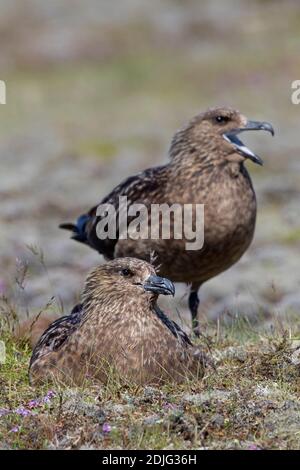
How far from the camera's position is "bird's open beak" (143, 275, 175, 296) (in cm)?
585

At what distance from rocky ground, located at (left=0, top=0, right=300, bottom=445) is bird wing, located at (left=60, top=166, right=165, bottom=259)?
0.64 m

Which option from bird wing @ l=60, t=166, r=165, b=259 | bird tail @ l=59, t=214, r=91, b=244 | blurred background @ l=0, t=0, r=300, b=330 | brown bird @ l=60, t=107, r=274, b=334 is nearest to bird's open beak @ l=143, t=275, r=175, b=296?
blurred background @ l=0, t=0, r=300, b=330

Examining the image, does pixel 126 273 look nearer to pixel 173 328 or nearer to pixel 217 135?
pixel 173 328

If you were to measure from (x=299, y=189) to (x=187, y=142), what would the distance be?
237 inches

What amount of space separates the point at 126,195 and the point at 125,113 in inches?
462

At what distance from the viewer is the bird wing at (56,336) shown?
19.7ft

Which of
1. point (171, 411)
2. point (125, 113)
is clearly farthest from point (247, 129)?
point (125, 113)

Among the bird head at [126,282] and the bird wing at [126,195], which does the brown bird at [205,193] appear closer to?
the bird wing at [126,195]

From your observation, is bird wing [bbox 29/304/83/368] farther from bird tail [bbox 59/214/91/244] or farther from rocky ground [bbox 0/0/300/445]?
bird tail [bbox 59/214/91/244]

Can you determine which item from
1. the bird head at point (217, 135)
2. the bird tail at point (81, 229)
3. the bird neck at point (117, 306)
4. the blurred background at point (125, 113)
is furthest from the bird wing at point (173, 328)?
the bird tail at point (81, 229)

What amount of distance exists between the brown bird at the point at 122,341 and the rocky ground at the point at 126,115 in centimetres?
28

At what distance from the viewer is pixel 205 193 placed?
791cm

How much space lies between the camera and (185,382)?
18.6 feet
